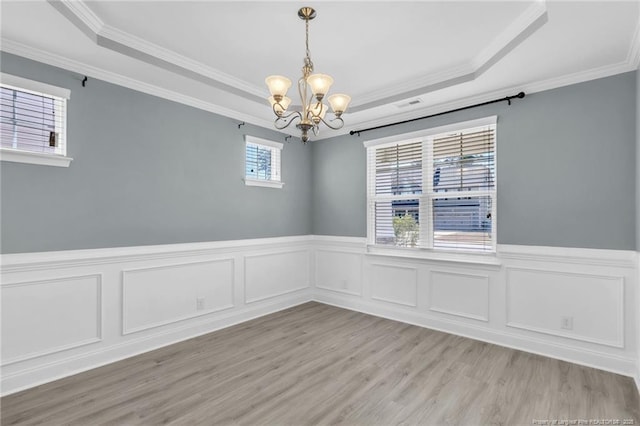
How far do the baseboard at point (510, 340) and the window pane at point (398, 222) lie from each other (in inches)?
36.0

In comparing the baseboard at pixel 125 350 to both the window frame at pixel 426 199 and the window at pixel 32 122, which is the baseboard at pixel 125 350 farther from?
the window frame at pixel 426 199

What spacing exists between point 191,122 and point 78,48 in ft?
4.10

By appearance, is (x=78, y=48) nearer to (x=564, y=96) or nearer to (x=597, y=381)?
(x=564, y=96)

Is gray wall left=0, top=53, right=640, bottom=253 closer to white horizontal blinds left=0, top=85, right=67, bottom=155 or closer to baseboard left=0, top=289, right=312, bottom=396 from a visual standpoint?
white horizontal blinds left=0, top=85, right=67, bottom=155

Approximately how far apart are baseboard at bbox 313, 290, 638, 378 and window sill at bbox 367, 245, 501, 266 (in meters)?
0.71

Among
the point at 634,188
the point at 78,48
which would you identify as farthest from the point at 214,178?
the point at 634,188

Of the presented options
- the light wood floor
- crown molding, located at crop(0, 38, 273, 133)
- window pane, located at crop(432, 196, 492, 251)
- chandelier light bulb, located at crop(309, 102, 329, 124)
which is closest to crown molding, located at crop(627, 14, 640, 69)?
window pane, located at crop(432, 196, 492, 251)

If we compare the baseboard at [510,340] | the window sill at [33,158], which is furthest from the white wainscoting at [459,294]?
the window sill at [33,158]

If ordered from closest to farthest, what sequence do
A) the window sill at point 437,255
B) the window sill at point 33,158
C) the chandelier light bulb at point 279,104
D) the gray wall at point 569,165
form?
the chandelier light bulb at point 279,104
the window sill at point 33,158
the gray wall at point 569,165
the window sill at point 437,255

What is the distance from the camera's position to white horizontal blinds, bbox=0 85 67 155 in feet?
8.38

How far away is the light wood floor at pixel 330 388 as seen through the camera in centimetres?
224

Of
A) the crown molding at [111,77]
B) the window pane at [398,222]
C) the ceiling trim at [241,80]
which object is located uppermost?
the ceiling trim at [241,80]

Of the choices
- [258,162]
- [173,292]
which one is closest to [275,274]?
[173,292]

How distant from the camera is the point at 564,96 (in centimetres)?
311
